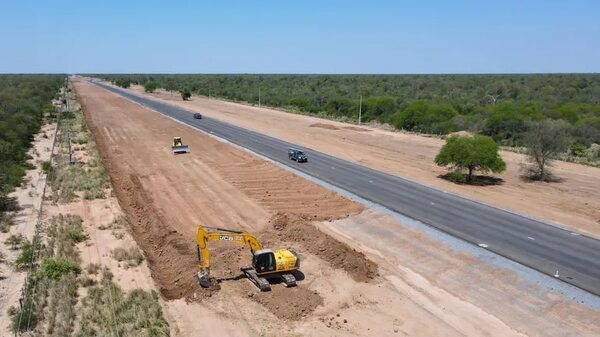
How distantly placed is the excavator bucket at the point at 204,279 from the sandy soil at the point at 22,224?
7.59m

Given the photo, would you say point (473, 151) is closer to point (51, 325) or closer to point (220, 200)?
point (220, 200)

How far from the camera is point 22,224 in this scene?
1188 inches

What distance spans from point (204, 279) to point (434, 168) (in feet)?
119

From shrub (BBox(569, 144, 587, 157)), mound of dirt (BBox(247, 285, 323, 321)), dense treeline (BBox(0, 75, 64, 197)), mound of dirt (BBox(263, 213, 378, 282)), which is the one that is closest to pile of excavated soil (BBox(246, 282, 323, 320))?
mound of dirt (BBox(247, 285, 323, 321))

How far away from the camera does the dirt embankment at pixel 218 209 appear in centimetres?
2295

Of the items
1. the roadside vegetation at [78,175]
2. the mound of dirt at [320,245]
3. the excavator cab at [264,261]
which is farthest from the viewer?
the roadside vegetation at [78,175]

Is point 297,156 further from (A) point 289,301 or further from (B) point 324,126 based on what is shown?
(B) point 324,126

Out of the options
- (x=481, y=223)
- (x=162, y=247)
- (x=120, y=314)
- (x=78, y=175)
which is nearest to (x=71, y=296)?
(x=120, y=314)

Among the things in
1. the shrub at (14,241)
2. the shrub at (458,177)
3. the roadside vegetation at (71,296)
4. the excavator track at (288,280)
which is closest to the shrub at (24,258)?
the roadside vegetation at (71,296)

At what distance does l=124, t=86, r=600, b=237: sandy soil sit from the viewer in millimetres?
37312

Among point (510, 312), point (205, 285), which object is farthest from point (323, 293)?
point (510, 312)

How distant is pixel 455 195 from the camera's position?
40.2 m

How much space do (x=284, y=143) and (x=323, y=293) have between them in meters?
46.1

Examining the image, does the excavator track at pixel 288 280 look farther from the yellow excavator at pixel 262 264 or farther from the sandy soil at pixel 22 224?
the sandy soil at pixel 22 224
